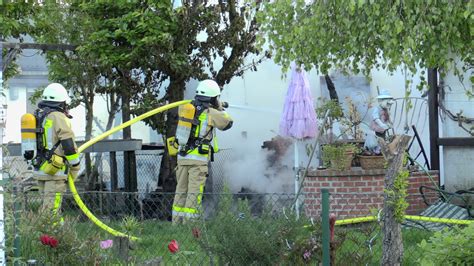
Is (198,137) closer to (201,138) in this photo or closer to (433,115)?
(201,138)

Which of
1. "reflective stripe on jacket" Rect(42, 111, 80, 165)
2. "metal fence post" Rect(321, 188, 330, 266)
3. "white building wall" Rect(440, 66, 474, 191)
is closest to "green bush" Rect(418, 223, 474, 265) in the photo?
"metal fence post" Rect(321, 188, 330, 266)

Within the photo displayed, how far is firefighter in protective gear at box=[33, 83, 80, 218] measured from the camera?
9633mm

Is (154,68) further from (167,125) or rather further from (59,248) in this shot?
(59,248)

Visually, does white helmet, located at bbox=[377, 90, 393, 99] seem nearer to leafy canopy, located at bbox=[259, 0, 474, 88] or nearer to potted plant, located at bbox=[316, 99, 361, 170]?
potted plant, located at bbox=[316, 99, 361, 170]

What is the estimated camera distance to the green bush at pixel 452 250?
5250mm

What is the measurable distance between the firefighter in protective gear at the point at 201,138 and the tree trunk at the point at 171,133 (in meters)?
1.92

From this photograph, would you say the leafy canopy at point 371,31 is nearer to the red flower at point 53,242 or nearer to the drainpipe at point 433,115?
the drainpipe at point 433,115

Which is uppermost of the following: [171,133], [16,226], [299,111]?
[299,111]

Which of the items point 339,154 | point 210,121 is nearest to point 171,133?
point 210,121

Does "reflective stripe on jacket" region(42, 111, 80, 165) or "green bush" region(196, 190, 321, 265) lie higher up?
Answer: "reflective stripe on jacket" region(42, 111, 80, 165)

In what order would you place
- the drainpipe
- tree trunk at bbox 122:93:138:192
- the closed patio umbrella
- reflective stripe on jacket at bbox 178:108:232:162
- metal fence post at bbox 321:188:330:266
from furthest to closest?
1. tree trunk at bbox 122:93:138:192
2. the drainpipe
3. the closed patio umbrella
4. reflective stripe on jacket at bbox 178:108:232:162
5. metal fence post at bbox 321:188:330:266

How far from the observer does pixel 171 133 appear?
497 inches

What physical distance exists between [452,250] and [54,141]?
563cm

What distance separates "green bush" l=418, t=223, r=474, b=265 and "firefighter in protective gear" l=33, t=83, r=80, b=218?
5217mm
